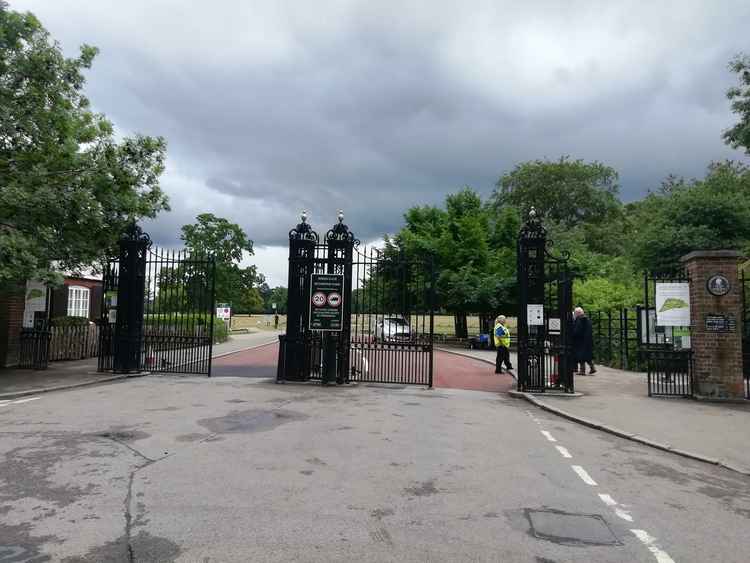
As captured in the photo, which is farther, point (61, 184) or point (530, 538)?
point (61, 184)

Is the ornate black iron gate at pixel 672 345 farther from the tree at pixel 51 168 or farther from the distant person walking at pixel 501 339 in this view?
the tree at pixel 51 168

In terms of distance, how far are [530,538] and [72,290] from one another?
26.4 metres

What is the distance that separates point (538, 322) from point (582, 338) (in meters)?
4.58

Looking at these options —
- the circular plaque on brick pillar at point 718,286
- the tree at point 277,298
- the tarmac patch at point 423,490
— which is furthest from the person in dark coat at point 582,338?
the tree at point 277,298

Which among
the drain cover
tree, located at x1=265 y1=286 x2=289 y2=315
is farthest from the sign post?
tree, located at x1=265 y1=286 x2=289 y2=315

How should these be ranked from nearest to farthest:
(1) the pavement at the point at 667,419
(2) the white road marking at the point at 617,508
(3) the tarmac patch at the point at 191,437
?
1. (2) the white road marking at the point at 617,508
2. (3) the tarmac patch at the point at 191,437
3. (1) the pavement at the point at 667,419

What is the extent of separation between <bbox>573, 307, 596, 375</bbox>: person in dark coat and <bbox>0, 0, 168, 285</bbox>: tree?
12.3 m

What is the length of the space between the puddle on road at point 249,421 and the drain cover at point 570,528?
177 inches

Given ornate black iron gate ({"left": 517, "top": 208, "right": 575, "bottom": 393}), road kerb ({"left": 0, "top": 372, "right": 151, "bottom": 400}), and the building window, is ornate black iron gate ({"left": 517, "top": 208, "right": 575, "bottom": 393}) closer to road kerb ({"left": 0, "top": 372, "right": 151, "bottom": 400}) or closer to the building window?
road kerb ({"left": 0, "top": 372, "right": 151, "bottom": 400})

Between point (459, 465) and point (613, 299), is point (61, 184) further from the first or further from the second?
point (613, 299)

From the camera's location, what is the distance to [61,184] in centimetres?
1270

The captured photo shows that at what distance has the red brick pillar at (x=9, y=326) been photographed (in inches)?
600

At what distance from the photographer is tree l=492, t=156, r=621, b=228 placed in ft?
182

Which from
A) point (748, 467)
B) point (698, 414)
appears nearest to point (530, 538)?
point (748, 467)
